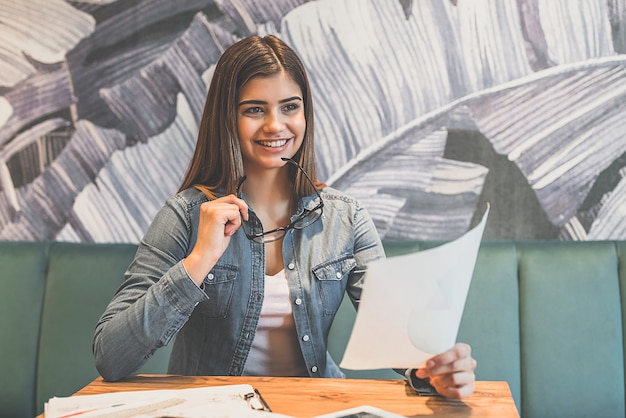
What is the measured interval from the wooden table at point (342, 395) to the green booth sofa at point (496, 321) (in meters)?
0.59

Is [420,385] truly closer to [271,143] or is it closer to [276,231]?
[276,231]

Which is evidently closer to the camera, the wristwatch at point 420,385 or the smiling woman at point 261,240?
the wristwatch at point 420,385

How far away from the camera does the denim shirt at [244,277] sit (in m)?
1.33

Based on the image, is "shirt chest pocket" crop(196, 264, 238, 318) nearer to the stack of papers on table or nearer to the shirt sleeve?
the shirt sleeve

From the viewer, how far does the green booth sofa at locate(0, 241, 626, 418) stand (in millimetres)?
1677

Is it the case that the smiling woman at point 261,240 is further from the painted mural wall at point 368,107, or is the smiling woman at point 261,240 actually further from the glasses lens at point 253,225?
the painted mural wall at point 368,107

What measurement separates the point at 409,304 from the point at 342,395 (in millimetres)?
233

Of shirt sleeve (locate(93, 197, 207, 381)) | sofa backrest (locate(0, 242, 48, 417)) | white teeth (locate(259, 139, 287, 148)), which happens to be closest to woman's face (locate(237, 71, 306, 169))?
white teeth (locate(259, 139, 287, 148))

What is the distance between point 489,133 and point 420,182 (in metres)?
0.22

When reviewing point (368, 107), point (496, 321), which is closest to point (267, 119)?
point (368, 107)

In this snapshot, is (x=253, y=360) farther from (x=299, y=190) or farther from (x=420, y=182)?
(x=420, y=182)

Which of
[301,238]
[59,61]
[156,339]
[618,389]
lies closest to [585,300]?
[618,389]

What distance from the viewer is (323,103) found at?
193cm

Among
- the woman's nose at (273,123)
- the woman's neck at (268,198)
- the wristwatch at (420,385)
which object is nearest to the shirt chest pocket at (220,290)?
the woman's neck at (268,198)
